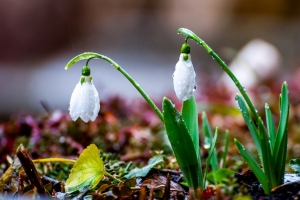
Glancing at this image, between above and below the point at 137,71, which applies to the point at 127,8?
above

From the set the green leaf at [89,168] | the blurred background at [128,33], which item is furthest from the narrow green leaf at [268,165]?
the blurred background at [128,33]

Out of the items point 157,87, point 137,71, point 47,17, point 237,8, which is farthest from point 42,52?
point 237,8

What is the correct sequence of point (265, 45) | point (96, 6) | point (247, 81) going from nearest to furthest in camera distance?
1. point (247, 81)
2. point (265, 45)
3. point (96, 6)

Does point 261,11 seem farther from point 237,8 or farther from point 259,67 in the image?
point 259,67

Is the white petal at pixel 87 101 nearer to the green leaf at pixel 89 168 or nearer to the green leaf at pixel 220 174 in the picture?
the green leaf at pixel 89 168

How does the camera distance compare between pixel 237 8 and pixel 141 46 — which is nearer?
pixel 141 46

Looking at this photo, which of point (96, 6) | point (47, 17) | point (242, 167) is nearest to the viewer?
point (242, 167)

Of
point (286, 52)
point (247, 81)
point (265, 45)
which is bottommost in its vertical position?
point (247, 81)
